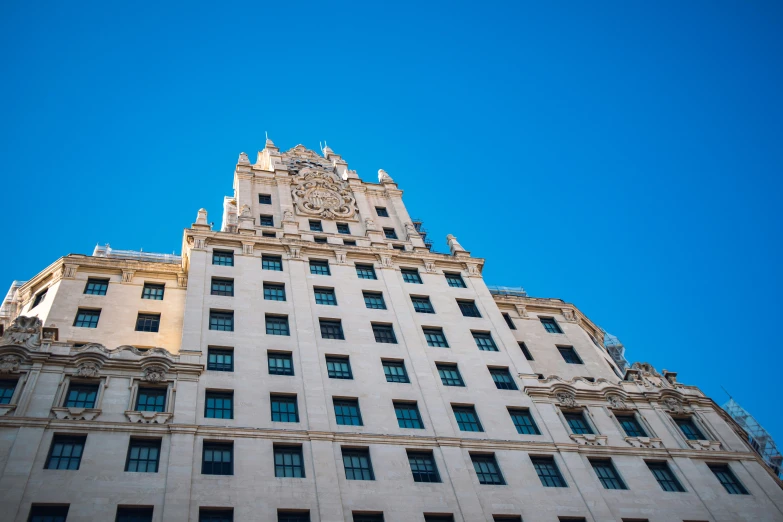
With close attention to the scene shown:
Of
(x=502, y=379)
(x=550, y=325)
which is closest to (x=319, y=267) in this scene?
(x=502, y=379)

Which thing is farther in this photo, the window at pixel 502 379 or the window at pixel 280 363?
the window at pixel 502 379

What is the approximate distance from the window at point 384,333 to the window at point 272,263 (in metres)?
8.52

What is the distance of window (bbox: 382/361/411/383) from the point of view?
43344 millimetres

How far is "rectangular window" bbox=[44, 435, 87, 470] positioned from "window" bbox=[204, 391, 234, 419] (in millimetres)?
6152

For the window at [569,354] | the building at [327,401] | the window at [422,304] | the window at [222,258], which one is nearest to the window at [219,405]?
the building at [327,401]

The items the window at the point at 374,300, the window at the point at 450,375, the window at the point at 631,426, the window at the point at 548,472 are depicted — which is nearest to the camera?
the window at the point at 548,472

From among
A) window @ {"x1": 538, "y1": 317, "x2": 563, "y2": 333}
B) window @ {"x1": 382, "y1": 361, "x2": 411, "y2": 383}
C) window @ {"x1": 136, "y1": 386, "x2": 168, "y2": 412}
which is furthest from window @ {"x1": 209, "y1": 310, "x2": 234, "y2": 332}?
window @ {"x1": 538, "y1": 317, "x2": 563, "y2": 333}

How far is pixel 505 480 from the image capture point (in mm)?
38031

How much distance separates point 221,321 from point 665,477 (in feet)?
92.3

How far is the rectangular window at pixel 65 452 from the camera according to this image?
107 feet

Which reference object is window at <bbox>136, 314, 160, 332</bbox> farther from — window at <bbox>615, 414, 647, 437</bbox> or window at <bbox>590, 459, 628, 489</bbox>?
window at <bbox>615, 414, 647, 437</bbox>

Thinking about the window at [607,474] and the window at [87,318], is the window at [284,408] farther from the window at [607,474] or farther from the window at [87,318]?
the window at [607,474]

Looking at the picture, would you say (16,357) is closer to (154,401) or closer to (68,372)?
(68,372)

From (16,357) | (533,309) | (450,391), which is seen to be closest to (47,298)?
(16,357)
